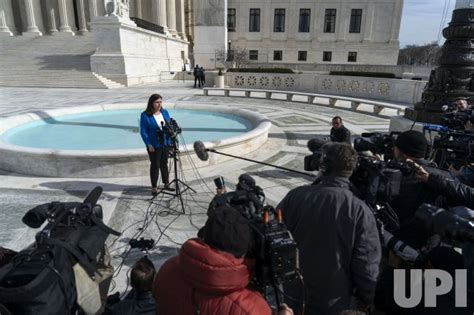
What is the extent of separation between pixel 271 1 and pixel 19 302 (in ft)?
163

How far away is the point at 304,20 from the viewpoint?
45.9 m

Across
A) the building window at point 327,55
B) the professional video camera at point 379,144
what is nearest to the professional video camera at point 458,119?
the professional video camera at point 379,144

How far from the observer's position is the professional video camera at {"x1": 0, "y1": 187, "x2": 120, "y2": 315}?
1385mm

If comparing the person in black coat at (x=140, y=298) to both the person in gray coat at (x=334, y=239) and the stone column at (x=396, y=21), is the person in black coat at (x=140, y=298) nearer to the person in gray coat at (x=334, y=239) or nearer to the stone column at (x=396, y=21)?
the person in gray coat at (x=334, y=239)

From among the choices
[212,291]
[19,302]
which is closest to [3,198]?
[19,302]

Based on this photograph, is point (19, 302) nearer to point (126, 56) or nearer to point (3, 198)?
point (3, 198)

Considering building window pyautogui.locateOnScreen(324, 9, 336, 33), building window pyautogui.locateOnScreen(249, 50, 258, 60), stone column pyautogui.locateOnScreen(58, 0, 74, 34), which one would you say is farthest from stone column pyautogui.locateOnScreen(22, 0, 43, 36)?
building window pyautogui.locateOnScreen(324, 9, 336, 33)

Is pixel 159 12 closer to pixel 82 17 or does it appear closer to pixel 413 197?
pixel 82 17

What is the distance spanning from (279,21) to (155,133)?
4610 cm

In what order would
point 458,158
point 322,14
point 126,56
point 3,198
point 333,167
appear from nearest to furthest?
point 333,167
point 458,158
point 3,198
point 126,56
point 322,14

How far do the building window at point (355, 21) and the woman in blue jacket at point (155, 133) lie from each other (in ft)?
155

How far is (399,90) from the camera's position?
715 inches

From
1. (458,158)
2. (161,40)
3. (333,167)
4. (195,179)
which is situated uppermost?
(161,40)

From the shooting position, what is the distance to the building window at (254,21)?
45725 mm
